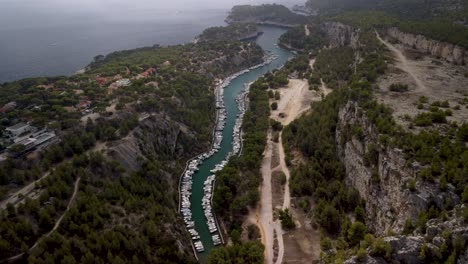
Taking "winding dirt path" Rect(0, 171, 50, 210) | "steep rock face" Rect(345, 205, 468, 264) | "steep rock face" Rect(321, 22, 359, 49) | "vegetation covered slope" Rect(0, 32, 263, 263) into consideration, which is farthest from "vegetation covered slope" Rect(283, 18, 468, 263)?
"winding dirt path" Rect(0, 171, 50, 210)

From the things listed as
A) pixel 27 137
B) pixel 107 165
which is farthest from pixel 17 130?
pixel 107 165

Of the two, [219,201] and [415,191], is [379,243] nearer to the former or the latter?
[415,191]

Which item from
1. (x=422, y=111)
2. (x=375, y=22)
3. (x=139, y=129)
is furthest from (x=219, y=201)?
(x=375, y=22)

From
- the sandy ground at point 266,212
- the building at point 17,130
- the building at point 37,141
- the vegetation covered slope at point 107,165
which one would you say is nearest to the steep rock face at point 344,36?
the vegetation covered slope at point 107,165

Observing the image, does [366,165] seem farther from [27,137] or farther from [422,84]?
[27,137]

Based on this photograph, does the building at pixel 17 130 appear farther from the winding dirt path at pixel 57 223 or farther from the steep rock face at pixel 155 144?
the winding dirt path at pixel 57 223

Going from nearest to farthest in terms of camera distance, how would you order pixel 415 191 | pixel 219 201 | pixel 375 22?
pixel 415 191
pixel 219 201
pixel 375 22

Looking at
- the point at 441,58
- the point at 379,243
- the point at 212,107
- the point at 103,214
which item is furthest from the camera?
the point at 212,107
